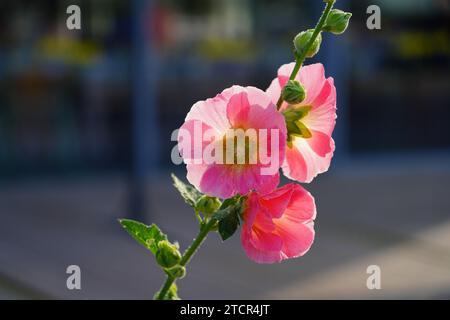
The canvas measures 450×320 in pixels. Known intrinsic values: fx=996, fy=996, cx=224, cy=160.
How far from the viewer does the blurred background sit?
6.39m

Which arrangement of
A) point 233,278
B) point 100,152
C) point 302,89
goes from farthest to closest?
point 100,152
point 233,278
point 302,89

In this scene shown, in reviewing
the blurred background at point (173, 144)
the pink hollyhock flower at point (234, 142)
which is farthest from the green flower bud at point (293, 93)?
the blurred background at point (173, 144)

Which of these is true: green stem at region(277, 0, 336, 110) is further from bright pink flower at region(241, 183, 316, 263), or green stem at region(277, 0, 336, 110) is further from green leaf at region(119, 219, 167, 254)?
green leaf at region(119, 219, 167, 254)

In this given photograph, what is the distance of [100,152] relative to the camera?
36.3 ft

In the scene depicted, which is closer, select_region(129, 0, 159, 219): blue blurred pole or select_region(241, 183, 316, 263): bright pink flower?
select_region(241, 183, 316, 263): bright pink flower

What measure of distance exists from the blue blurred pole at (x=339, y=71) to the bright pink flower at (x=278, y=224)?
8529 millimetres

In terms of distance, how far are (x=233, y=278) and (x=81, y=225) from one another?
1862 mm

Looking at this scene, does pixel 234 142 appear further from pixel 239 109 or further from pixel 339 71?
pixel 339 71

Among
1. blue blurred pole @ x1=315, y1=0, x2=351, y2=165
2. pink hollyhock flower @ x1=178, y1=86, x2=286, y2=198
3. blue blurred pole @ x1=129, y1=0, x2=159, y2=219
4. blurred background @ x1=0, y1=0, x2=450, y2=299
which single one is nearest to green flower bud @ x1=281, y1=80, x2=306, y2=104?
pink hollyhock flower @ x1=178, y1=86, x2=286, y2=198

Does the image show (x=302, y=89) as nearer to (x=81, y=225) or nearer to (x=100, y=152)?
(x=81, y=225)

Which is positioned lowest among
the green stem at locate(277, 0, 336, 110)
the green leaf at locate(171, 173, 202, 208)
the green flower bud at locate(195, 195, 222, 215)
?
the green flower bud at locate(195, 195, 222, 215)

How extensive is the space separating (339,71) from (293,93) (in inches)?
369

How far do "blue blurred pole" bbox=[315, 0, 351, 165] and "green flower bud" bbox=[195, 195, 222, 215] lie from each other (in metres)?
8.51
